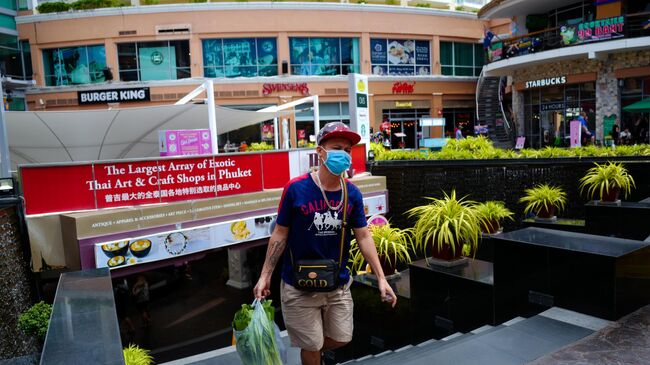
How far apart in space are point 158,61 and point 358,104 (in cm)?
2032

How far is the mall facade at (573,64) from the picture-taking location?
2111cm

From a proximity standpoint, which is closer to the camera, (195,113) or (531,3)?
(195,113)

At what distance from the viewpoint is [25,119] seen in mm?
13281

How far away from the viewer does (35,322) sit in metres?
5.99

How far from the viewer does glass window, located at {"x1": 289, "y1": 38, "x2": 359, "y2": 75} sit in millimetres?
30625

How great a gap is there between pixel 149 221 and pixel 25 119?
23.8 ft

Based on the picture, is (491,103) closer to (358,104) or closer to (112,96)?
(358,104)

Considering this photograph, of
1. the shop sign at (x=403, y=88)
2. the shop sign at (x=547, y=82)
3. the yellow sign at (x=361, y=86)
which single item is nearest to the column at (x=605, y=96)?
the shop sign at (x=547, y=82)

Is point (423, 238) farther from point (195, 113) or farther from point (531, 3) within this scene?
point (531, 3)

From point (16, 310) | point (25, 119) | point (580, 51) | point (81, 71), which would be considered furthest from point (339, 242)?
point (81, 71)

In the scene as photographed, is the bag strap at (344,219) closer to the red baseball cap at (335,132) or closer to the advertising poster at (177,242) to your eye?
the red baseball cap at (335,132)

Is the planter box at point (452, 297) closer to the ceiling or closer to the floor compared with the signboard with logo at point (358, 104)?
closer to the floor

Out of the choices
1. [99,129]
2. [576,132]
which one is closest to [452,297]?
[99,129]

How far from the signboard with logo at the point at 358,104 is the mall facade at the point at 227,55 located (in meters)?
15.6
